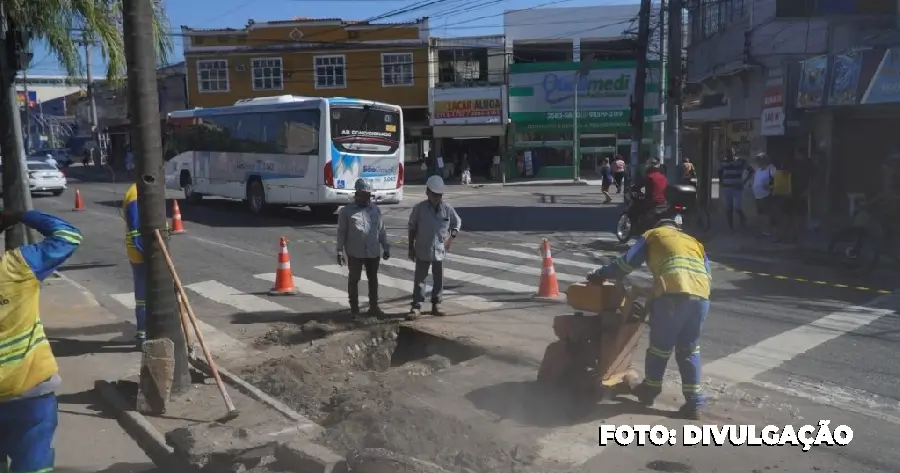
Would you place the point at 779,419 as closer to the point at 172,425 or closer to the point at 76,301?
the point at 172,425

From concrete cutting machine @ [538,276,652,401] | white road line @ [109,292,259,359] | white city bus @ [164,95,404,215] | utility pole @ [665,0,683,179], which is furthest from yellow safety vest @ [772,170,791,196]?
white road line @ [109,292,259,359]

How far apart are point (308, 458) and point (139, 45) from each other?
3744 mm

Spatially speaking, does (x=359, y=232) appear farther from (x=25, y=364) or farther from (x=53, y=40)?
(x=25, y=364)

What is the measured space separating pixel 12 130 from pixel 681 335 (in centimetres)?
921

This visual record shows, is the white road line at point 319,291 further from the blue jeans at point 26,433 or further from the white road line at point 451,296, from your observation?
the blue jeans at point 26,433

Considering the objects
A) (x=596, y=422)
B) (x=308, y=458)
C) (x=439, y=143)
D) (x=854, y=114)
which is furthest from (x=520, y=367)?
(x=439, y=143)

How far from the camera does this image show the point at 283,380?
23.6 ft

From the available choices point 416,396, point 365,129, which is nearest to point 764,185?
point 365,129

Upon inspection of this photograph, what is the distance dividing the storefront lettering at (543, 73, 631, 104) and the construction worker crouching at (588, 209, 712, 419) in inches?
1492

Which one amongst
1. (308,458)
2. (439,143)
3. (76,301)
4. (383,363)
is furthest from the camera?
(439,143)

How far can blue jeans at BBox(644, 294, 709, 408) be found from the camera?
5816 millimetres

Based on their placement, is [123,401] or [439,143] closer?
[123,401]

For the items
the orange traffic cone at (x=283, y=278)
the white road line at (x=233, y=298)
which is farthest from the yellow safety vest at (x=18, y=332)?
the orange traffic cone at (x=283, y=278)

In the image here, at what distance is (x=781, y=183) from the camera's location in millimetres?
15539
